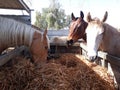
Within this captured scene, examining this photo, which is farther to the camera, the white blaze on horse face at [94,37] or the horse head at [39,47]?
the horse head at [39,47]

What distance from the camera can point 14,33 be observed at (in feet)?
8.54

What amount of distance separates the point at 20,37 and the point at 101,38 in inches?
43.1

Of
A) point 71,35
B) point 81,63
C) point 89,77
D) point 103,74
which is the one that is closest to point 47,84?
point 89,77

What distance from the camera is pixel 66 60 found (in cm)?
322

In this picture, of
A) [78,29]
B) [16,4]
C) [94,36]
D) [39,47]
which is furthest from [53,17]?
[94,36]

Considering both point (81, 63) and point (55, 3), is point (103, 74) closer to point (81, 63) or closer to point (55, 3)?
point (81, 63)

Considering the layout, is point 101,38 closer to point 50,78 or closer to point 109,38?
point 109,38

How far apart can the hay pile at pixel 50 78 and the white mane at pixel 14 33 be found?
0.28 m

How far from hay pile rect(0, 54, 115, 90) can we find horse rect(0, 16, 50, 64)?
28 centimetres

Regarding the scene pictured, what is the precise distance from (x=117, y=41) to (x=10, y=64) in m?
1.26

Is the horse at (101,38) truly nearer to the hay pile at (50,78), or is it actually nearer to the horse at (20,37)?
the hay pile at (50,78)

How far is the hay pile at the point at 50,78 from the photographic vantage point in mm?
2020

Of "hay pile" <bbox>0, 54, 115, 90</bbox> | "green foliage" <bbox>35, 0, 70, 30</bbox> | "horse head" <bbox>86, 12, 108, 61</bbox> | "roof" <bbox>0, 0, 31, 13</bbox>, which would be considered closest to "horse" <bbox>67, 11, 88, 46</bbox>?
"hay pile" <bbox>0, 54, 115, 90</bbox>

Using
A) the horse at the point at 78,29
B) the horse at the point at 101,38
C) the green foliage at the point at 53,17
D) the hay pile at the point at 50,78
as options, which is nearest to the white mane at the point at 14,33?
the hay pile at the point at 50,78
